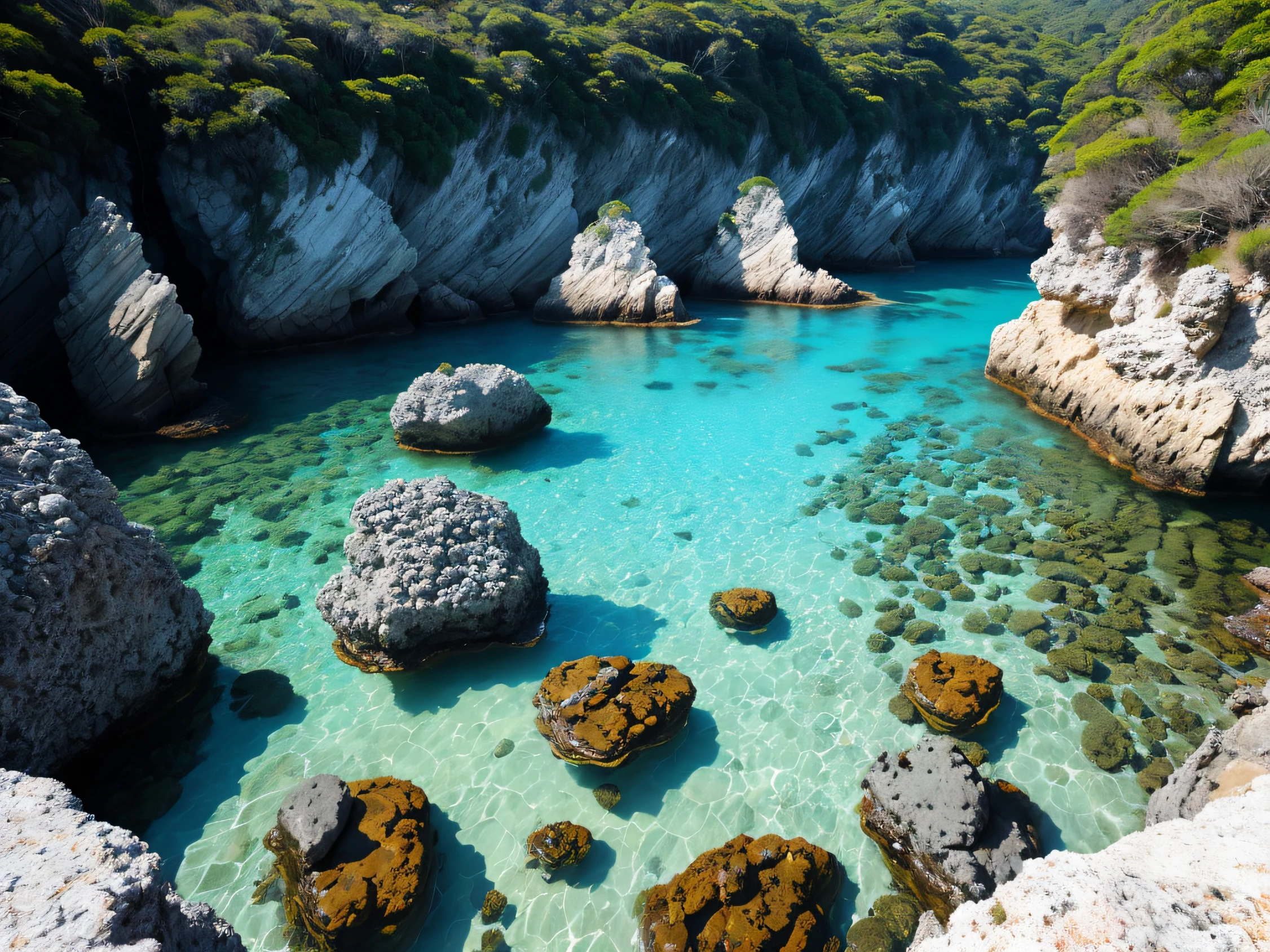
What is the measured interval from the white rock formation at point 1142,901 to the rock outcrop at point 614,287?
95.1 ft

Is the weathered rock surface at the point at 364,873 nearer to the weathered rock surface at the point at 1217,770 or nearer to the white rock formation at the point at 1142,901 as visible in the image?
the white rock formation at the point at 1142,901

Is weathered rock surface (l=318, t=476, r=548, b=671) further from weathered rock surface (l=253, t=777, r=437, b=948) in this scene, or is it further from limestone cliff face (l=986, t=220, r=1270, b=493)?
limestone cliff face (l=986, t=220, r=1270, b=493)

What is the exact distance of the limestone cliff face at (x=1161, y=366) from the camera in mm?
14188

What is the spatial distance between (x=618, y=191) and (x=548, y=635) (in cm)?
3179

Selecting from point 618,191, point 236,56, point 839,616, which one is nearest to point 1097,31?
point 618,191

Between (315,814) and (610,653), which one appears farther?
(610,653)

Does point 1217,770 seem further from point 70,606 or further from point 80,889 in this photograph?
point 70,606

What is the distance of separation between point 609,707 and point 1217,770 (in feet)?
21.3

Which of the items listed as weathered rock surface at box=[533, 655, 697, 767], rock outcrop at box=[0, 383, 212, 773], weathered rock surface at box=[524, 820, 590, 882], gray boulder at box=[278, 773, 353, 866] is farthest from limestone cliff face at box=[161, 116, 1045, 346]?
weathered rock surface at box=[524, 820, 590, 882]

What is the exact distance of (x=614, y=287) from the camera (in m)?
31.4

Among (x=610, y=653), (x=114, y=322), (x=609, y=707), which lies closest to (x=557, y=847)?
(x=609, y=707)

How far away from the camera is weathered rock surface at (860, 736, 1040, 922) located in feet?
21.7

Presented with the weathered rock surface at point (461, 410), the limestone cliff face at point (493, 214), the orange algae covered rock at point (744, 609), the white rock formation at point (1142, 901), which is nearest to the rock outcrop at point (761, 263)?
the limestone cliff face at point (493, 214)

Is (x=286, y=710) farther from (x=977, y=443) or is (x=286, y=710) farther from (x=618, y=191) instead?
(x=618, y=191)
